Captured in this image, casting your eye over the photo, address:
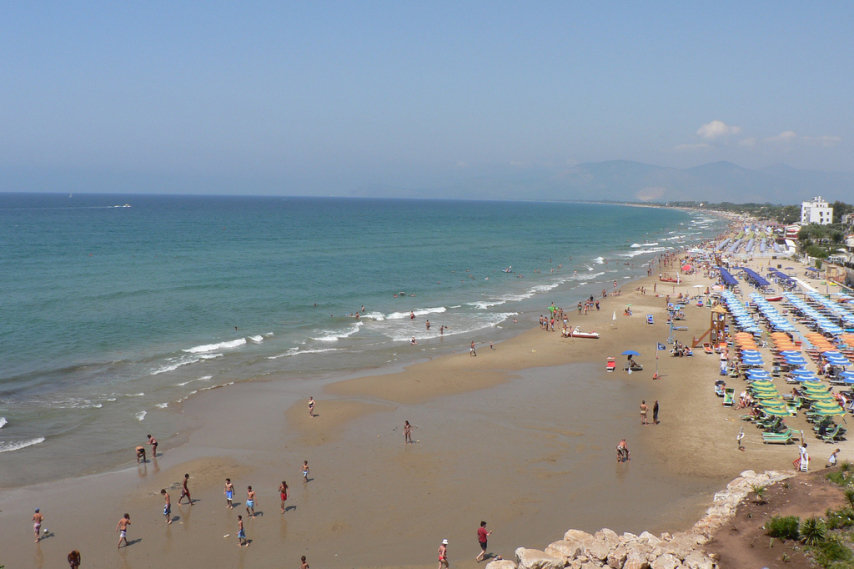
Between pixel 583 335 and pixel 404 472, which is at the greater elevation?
pixel 583 335

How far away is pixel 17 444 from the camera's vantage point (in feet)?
66.3

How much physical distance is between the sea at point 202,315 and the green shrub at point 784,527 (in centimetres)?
1967

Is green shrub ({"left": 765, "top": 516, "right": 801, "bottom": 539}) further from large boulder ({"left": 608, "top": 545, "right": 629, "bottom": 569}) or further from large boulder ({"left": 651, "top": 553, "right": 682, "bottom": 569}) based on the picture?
large boulder ({"left": 608, "top": 545, "right": 629, "bottom": 569})

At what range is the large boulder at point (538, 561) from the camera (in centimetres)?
1100

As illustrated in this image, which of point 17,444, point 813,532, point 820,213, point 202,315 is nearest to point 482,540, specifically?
point 813,532

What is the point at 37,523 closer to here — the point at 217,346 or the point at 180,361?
the point at 180,361

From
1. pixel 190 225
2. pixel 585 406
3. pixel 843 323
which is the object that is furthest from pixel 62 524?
pixel 190 225

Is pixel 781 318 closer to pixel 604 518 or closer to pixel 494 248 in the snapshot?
pixel 604 518

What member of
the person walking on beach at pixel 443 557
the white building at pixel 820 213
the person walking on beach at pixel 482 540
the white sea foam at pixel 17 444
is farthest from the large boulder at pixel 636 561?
the white building at pixel 820 213

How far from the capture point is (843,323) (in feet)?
112

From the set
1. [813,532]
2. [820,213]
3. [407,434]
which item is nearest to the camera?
[813,532]

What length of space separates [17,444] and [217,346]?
13.1 m

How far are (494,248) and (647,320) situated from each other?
50312 millimetres

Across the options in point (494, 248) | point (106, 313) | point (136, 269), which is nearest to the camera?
point (106, 313)
